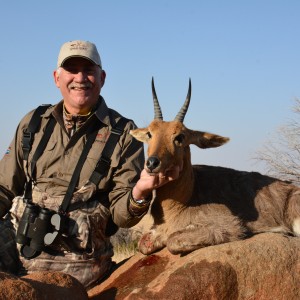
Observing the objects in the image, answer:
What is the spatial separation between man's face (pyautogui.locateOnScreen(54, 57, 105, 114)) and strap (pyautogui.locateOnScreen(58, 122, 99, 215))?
1.10 ft

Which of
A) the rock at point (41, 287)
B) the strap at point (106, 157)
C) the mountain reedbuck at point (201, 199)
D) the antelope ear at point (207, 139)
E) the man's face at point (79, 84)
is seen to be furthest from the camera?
the antelope ear at point (207, 139)

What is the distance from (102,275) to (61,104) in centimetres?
196

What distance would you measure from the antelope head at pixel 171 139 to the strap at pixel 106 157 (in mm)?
174

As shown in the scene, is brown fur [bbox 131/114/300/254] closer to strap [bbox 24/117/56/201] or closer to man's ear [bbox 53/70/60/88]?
strap [bbox 24/117/56/201]

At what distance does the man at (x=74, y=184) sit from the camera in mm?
5785

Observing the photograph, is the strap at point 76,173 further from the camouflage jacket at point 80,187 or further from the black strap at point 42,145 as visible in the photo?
the black strap at point 42,145

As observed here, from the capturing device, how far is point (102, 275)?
595cm

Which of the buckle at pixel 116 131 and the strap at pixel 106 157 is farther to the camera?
the buckle at pixel 116 131

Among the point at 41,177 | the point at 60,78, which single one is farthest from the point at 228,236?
the point at 60,78

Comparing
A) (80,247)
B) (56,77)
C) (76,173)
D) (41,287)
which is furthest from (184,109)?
(41,287)

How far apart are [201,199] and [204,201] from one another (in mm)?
44

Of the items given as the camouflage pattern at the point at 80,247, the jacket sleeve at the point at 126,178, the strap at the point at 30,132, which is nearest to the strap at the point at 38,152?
the strap at the point at 30,132

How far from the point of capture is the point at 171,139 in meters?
5.97

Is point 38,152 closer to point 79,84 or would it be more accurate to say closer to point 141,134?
point 79,84
